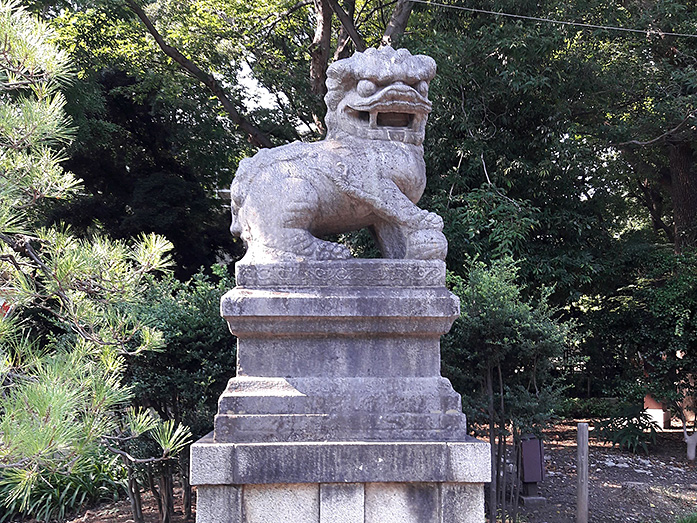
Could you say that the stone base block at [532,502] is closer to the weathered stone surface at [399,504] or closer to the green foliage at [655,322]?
the green foliage at [655,322]

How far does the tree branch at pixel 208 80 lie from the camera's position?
997 centimetres

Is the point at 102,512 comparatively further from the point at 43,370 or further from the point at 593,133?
the point at 593,133

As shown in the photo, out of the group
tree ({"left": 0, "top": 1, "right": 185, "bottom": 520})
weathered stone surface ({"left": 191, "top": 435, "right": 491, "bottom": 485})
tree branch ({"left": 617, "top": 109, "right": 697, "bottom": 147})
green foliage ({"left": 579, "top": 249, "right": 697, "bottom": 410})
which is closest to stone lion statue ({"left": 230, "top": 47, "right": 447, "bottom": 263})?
tree ({"left": 0, "top": 1, "right": 185, "bottom": 520})

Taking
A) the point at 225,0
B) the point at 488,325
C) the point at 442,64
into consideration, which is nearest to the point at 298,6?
the point at 225,0

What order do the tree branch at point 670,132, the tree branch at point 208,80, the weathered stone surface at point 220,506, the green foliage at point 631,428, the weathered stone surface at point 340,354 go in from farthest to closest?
the tree branch at point 208,80, the green foliage at point 631,428, the tree branch at point 670,132, the weathered stone surface at point 340,354, the weathered stone surface at point 220,506

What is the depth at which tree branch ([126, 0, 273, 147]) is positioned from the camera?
9.97 m

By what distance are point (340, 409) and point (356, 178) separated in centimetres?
121

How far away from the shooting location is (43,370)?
1956 mm

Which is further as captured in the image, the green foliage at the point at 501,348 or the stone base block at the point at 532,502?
the stone base block at the point at 532,502

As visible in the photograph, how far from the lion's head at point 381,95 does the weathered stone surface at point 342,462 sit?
5.44 feet

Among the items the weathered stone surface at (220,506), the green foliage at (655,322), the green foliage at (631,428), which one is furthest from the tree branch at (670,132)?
the weathered stone surface at (220,506)

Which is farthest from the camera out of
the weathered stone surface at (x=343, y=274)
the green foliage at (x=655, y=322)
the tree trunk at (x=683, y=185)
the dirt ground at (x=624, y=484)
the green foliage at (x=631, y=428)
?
the tree trunk at (x=683, y=185)

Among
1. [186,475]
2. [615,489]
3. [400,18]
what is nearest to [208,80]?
[400,18]

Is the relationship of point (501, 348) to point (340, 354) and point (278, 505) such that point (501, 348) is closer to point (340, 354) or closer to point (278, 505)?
point (340, 354)
